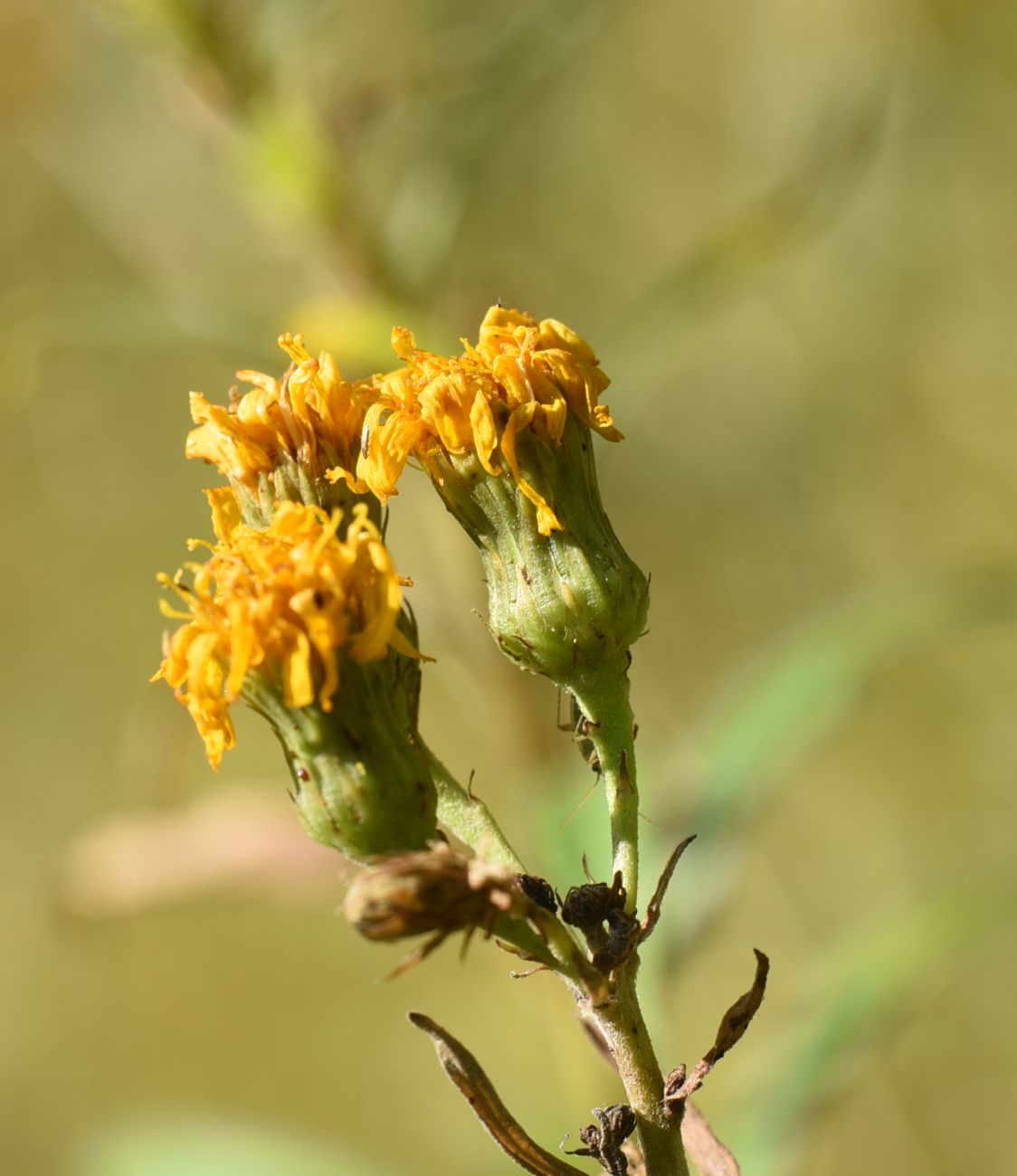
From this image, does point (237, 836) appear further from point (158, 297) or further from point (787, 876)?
point (787, 876)

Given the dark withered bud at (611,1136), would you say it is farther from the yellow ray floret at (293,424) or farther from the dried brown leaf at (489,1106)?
the yellow ray floret at (293,424)

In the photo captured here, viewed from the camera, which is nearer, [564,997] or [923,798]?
[564,997]

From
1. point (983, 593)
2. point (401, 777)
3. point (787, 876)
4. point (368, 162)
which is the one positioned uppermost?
point (368, 162)

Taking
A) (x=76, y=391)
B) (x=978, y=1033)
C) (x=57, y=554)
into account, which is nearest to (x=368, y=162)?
(x=76, y=391)

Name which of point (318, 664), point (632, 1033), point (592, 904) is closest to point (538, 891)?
point (592, 904)

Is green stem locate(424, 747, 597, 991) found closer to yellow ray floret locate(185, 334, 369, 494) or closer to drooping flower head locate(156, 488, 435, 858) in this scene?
drooping flower head locate(156, 488, 435, 858)
